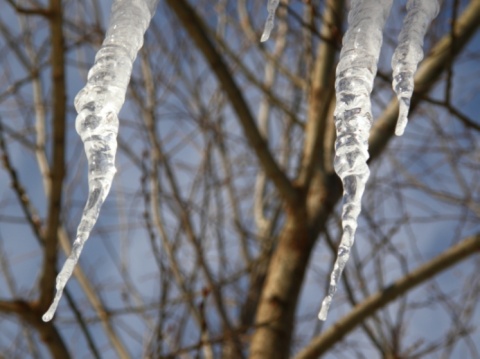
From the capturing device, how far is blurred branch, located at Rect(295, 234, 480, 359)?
6.42 ft

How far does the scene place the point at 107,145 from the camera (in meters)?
0.79

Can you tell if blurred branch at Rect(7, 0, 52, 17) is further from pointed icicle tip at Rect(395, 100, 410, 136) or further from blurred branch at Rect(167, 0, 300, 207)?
pointed icicle tip at Rect(395, 100, 410, 136)

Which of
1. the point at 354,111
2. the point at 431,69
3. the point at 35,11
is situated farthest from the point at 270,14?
the point at 431,69

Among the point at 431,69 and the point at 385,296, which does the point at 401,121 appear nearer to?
the point at 385,296

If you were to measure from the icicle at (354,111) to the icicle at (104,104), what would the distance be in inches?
12.1

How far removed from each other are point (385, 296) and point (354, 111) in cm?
131

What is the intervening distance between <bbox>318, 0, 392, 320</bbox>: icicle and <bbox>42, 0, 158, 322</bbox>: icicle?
31 cm

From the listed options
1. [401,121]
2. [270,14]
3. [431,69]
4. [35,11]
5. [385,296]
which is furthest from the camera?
[431,69]

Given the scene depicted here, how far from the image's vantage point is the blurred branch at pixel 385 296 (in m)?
1.96

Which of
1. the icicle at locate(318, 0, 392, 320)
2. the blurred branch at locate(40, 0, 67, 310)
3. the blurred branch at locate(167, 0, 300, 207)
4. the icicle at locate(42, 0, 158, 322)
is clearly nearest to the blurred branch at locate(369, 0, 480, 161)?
the blurred branch at locate(167, 0, 300, 207)

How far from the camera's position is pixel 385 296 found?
77.6 inches

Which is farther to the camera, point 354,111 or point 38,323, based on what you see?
point 38,323

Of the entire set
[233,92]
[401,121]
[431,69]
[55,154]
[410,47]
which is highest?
[431,69]

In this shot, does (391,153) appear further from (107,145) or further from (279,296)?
(107,145)
